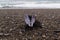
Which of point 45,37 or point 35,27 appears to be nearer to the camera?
point 45,37

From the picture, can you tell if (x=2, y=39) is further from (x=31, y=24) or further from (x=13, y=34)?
(x=31, y=24)

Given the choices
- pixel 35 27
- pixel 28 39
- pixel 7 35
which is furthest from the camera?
pixel 35 27

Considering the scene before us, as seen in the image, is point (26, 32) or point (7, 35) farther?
point (26, 32)

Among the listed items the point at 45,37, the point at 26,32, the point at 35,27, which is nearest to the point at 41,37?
the point at 45,37

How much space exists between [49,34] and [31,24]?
638mm

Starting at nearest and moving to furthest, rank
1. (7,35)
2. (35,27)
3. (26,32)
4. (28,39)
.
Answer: (28,39) < (7,35) < (26,32) < (35,27)

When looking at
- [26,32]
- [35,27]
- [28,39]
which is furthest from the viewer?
[35,27]

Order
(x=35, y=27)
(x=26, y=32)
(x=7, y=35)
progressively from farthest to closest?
(x=35, y=27), (x=26, y=32), (x=7, y=35)

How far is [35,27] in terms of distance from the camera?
5.46 metres

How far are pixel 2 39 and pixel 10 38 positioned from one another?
0.56 ft

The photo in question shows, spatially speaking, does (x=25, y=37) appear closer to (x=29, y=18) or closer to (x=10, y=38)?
(x=10, y=38)

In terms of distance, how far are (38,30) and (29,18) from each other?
38cm

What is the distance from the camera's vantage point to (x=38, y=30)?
515 centimetres

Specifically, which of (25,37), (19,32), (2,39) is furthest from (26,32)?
(2,39)
